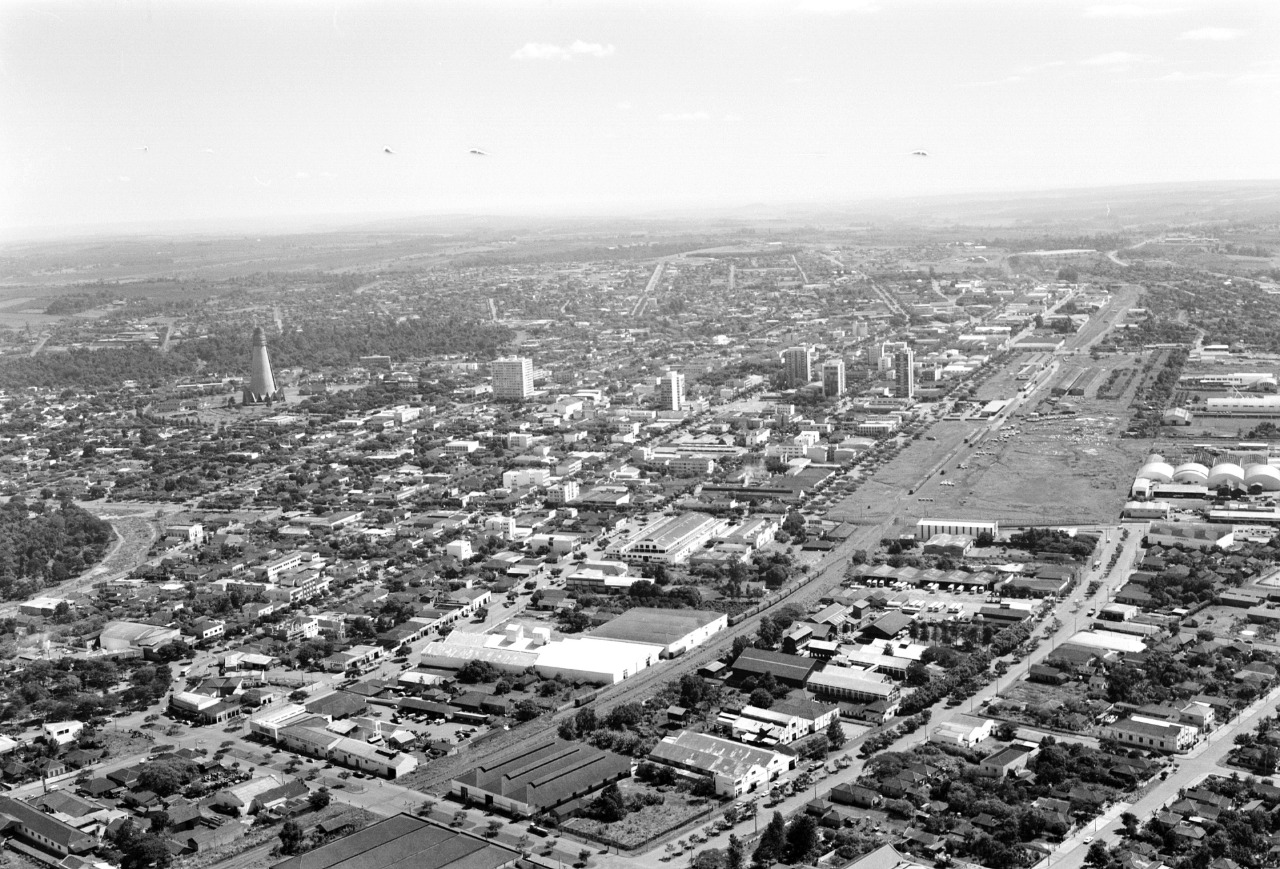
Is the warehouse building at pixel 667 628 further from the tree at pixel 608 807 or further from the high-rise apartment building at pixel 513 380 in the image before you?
the high-rise apartment building at pixel 513 380

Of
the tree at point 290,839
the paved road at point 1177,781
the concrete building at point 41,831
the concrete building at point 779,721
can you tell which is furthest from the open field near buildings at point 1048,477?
the concrete building at point 41,831

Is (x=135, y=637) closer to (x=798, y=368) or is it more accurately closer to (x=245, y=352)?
(x=798, y=368)

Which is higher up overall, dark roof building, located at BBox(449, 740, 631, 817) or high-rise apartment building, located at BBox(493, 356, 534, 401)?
high-rise apartment building, located at BBox(493, 356, 534, 401)

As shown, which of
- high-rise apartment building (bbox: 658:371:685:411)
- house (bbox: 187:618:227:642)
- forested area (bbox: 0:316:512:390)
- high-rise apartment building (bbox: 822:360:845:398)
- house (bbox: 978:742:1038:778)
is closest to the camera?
house (bbox: 978:742:1038:778)

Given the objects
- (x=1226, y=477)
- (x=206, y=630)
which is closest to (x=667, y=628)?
(x=206, y=630)

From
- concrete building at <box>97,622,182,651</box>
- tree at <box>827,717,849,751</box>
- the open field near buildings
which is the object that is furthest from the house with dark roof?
the open field near buildings

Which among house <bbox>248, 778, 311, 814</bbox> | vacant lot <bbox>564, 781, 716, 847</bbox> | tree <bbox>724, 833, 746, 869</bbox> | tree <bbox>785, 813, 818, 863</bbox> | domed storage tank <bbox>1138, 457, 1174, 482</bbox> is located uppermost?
domed storage tank <bbox>1138, 457, 1174, 482</bbox>

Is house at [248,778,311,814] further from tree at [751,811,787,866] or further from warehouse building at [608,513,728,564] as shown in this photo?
warehouse building at [608,513,728,564]

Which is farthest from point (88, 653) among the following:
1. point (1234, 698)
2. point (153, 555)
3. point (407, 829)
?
point (1234, 698)
